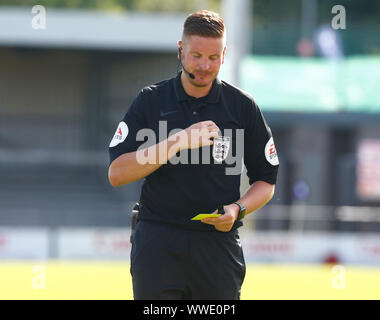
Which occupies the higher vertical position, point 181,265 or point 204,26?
point 204,26

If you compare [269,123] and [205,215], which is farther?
[269,123]

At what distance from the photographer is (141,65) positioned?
2705cm

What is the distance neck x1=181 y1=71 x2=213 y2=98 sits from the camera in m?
4.25

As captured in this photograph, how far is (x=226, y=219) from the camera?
13.4 ft

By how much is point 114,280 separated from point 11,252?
5.33 m

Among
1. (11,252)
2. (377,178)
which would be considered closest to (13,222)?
(11,252)

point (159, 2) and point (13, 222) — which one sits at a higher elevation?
point (159, 2)

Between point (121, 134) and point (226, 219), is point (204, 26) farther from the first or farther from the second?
point (226, 219)

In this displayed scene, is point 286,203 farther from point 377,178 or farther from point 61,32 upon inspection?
point 61,32

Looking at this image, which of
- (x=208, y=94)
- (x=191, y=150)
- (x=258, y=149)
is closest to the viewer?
(x=191, y=150)

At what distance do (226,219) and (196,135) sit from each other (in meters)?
0.43

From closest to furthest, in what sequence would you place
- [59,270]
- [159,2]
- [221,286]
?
1. [221,286]
2. [59,270]
3. [159,2]

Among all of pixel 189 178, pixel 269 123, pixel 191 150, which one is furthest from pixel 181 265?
pixel 269 123

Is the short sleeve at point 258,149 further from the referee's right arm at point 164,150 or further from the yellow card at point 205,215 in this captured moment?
the yellow card at point 205,215
